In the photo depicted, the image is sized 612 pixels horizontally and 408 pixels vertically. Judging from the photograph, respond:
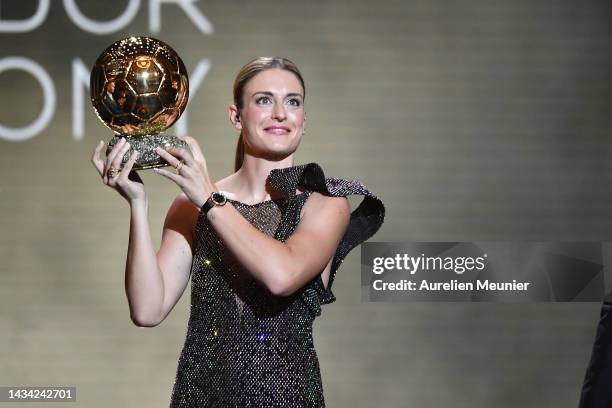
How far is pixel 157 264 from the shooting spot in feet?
6.42

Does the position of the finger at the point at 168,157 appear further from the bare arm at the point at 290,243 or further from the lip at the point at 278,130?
the lip at the point at 278,130

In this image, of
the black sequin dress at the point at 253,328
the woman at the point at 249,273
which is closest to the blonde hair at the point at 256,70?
the woman at the point at 249,273

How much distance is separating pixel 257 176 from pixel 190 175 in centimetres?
37

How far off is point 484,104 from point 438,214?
463 millimetres

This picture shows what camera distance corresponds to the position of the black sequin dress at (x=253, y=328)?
1.93m

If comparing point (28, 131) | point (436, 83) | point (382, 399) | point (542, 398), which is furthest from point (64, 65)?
point (542, 398)

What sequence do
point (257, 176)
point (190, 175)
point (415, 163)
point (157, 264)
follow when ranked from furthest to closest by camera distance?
1. point (415, 163)
2. point (257, 176)
3. point (157, 264)
4. point (190, 175)

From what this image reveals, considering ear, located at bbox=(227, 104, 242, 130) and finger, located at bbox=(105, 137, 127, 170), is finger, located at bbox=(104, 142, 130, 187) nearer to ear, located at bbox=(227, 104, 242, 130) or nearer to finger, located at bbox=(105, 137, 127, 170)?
finger, located at bbox=(105, 137, 127, 170)

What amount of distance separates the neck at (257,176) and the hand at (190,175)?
325 millimetres

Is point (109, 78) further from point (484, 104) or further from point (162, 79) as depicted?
point (484, 104)

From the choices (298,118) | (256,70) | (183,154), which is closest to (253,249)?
(183,154)

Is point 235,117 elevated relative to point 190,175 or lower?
elevated

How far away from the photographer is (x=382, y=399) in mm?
3670

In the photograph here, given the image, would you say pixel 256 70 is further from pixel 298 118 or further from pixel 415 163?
pixel 415 163
